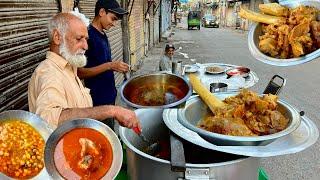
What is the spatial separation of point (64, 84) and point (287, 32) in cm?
163

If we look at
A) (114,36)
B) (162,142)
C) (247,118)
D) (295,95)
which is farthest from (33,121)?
(295,95)

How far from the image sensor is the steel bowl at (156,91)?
7.93 feet

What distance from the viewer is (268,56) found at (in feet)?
8.47

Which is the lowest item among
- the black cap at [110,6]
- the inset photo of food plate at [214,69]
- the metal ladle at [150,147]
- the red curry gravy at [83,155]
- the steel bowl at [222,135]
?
the metal ladle at [150,147]

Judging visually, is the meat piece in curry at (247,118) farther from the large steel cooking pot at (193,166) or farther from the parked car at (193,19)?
the parked car at (193,19)

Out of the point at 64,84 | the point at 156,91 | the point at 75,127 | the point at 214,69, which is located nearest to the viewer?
the point at 75,127

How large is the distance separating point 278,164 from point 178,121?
3.31m

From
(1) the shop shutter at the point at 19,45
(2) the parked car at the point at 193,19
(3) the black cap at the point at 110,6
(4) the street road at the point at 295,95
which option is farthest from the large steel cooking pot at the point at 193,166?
(2) the parked car at the point at 193,19

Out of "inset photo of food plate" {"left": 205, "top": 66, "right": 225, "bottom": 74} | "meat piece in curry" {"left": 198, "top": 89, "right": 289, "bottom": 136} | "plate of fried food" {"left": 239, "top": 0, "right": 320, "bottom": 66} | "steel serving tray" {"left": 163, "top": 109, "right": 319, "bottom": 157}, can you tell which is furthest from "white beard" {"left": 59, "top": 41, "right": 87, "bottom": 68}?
"inset photo of food plate" {"left": 205, "top": 66, "right": 225, "bottom": 74}

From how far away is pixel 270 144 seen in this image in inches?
84.0

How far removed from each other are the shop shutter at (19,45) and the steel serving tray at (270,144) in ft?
5.01

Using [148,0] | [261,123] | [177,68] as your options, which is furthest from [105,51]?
[148,0]

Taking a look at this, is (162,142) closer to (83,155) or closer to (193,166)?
(193,166)

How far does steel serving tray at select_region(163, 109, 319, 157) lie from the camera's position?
1.98 meters
